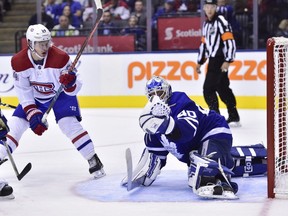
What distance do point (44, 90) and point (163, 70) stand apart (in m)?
4.46

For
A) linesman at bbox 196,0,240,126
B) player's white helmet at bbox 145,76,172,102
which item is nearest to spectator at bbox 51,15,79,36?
linesman at bbox 196,0,240,126

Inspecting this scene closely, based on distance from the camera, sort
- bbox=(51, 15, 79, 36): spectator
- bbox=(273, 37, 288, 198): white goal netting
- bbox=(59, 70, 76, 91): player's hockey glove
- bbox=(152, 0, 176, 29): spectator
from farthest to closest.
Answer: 1. bbox=(51, 15, 79, 36): spectator
2. bbox=(152, 0, 176, 29): spectator
3. bbox=(59, 70, 76, 91): player's hockey glove
4. bbox=(273, 37, 288, 198): white goal netting

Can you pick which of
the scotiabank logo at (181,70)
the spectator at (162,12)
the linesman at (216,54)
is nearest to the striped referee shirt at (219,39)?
the linesman at (216,54)

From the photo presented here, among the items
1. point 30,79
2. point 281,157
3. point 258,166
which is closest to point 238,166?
point 258,166

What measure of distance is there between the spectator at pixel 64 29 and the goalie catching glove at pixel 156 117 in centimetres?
608

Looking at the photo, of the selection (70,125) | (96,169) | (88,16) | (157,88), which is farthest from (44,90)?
(88,16)

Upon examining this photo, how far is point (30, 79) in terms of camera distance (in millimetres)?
5086

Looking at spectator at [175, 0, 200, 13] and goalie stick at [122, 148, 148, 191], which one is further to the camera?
spectator at [175, 0, 200, 13]

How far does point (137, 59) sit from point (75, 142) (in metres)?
4.58

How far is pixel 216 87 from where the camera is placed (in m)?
7.85

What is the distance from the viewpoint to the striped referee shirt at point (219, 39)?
7730mm

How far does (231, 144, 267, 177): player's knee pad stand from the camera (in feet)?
16.1

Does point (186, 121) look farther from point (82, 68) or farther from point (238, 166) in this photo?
point (82, 68)

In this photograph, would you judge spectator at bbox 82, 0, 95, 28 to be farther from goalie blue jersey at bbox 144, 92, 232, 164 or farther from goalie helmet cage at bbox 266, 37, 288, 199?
goalie helmet cage at bbox 266, 37, 288, 199
